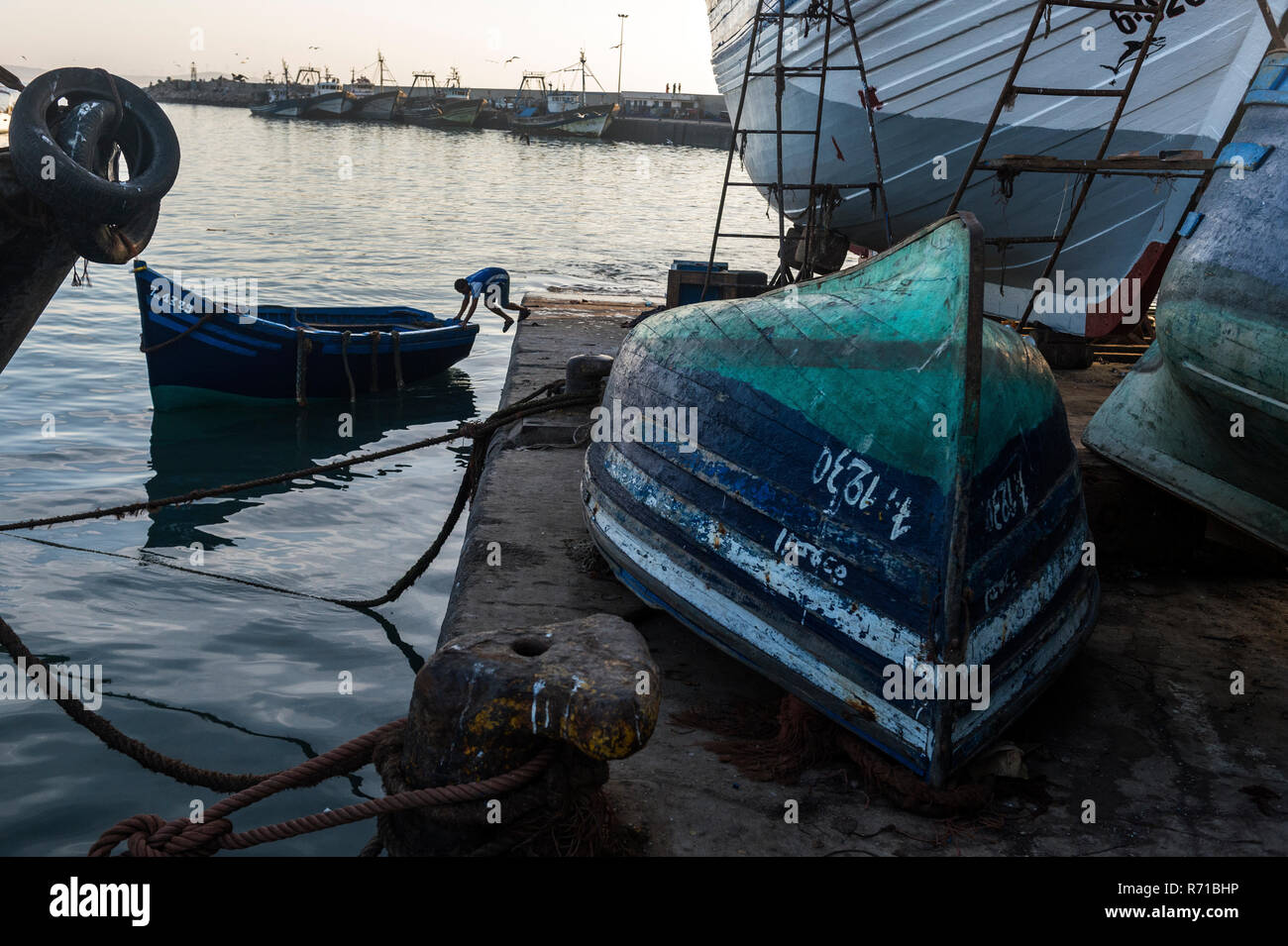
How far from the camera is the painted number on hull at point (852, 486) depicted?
3.28 meters

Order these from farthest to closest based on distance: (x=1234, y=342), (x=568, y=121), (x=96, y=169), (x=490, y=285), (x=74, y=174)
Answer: (x=568, y=121), (x=490, y=285), (x=96, y=169), (x=74, y=174), (x=1234, y=342)

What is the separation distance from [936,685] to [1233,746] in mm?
1394

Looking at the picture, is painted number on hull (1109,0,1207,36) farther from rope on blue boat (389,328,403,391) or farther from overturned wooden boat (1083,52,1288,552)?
rope on blue boat (389,328,403,391)

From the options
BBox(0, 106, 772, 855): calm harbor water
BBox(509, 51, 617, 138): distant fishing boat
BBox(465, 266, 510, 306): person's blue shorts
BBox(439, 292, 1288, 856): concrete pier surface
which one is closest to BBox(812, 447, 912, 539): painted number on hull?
BBox(439, 292, 1288, 856): concrete pier surface

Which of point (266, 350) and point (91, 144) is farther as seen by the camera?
point (266, 350)

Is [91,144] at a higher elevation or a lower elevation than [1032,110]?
lower

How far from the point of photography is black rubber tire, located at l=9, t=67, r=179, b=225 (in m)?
5.92

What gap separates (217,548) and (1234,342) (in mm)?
7520

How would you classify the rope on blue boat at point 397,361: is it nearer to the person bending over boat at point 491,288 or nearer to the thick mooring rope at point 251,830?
the person bending over boat at point 491,288

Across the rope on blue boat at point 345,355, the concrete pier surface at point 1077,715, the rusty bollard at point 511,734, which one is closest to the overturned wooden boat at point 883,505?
the concrete pier surface at point 1077,715

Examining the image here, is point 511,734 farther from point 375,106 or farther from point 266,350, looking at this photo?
point 375,106

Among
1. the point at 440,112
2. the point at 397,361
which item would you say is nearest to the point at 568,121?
the point at 440,112

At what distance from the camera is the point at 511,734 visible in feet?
8.91
